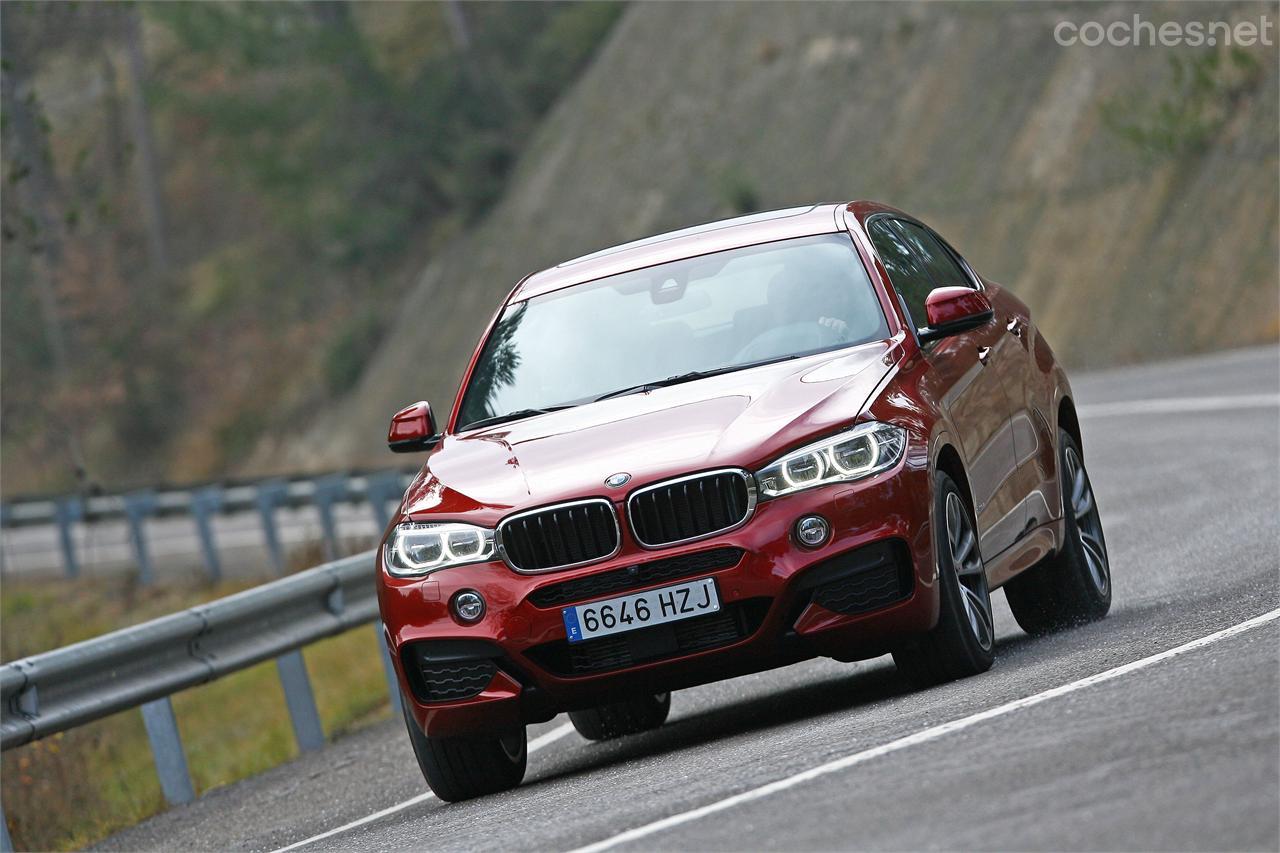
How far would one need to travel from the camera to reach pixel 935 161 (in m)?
37.7

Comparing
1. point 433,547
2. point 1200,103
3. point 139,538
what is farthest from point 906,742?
point 1200,103

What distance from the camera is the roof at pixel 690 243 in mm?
9195

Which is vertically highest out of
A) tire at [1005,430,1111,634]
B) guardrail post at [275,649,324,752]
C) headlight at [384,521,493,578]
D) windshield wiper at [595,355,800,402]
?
windshield wiper at [595,355,800,402]

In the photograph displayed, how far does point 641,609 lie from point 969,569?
1.24m

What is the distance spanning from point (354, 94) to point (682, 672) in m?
48.8

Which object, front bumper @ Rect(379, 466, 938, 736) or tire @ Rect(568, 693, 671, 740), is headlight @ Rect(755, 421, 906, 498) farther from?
tire @ Rect(568, 693, 671, 740)

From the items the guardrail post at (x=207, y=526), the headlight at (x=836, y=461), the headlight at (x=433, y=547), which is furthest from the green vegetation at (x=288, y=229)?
the headlight at (x=836, y=461)

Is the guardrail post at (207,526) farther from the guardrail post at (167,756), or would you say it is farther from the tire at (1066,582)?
the tire at (1066,582)

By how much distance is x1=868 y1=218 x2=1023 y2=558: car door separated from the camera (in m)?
8.44

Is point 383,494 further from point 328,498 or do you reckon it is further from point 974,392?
point 974,392

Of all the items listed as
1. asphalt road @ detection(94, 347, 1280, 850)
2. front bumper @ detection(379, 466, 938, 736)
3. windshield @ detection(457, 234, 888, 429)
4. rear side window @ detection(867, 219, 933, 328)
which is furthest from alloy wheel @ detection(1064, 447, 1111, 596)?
front bumper @ detection(379, 466, 938, 736)

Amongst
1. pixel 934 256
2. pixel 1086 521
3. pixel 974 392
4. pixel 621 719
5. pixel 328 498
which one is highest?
pixel 934 256

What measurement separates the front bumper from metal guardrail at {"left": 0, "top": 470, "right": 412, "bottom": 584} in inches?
501

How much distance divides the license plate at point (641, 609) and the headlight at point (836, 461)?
377 millimetres
